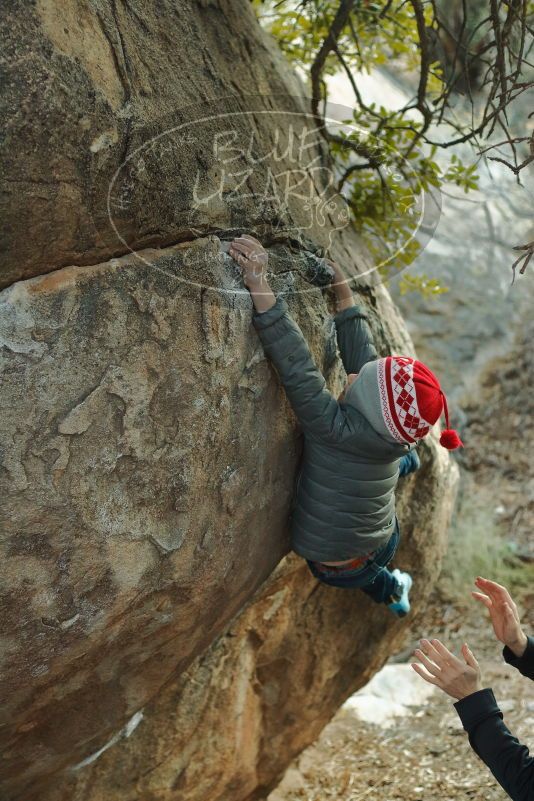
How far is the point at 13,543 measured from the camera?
192cm

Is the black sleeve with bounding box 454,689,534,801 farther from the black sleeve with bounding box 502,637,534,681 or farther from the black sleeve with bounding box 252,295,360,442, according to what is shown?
the black sleeve with bounding box 252,295,360,442

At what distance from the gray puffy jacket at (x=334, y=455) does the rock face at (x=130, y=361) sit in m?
→ 0.07

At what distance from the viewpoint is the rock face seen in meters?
1.90

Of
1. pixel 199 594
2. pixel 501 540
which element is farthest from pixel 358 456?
pixel 501 540

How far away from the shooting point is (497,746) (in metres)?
2.02

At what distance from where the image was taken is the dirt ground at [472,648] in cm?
366

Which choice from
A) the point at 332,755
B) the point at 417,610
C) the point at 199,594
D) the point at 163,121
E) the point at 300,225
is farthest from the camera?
the point at 332,755

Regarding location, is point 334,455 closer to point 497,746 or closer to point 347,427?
point 347,427

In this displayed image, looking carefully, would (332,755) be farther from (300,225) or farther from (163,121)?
(163,121)

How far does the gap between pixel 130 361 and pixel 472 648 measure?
11.9 feet

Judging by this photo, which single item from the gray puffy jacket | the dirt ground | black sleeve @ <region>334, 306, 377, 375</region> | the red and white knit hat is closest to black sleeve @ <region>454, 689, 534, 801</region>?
the gray puffy jacket

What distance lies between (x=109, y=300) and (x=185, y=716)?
1.63 meters

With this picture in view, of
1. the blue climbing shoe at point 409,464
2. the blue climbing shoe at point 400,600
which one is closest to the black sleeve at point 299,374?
the blue climbing shoe at point 409,464

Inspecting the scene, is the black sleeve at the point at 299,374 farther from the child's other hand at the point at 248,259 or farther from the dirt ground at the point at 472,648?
the dirt ground at the point at 472,648
